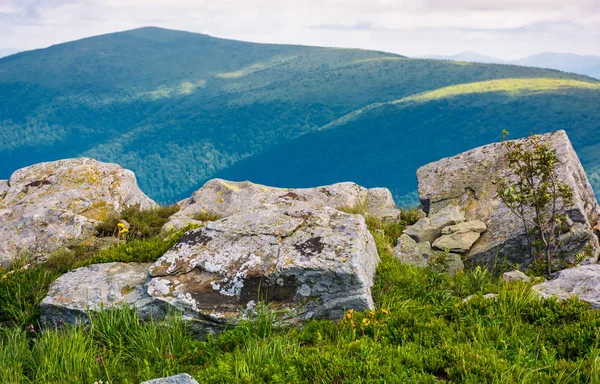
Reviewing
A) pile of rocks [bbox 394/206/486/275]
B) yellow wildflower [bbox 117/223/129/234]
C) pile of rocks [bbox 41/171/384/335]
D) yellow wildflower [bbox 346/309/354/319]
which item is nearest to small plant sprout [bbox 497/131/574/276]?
pile of rocks [bbox 394/206/486/275]

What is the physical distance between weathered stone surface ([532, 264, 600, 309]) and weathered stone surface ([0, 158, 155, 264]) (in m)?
10.5

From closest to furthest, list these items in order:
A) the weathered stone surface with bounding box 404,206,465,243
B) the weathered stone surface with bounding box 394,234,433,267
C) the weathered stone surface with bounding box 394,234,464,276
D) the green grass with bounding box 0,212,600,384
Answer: the green grass with bounding box 0,212,600,384 → the weathered stone surface with bounding box 394,234,464,276 → the weathered stone surface with bounding box 394,234,433,267 → the weathered stone surface with bounding box 404,206,465,243

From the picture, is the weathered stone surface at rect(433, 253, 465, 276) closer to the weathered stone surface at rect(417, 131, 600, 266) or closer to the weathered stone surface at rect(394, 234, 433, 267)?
the weathered stone surface at rect(394, 234, 433, 267)

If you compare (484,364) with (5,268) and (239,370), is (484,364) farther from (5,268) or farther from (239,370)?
(5,268)

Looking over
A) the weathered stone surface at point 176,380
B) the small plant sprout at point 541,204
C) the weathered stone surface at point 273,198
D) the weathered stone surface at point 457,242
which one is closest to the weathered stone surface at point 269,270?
the weathered stone surface at point 457,242

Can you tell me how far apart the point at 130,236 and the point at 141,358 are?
5.65 meters

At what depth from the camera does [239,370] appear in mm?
5836

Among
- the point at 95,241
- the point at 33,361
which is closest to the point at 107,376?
the point at 33,361

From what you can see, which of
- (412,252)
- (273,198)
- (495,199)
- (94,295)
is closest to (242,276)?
(94,295)

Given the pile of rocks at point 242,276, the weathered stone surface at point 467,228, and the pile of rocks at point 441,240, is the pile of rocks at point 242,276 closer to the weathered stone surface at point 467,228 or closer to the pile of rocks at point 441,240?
the pile of rocks at point 441,240

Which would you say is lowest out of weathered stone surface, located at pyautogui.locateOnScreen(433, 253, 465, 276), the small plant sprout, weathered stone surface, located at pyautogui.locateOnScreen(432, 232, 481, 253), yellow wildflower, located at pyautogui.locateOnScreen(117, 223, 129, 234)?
weathered stone surface, located at pyautogui.locateOnScreen(433, 253, 465, 276)

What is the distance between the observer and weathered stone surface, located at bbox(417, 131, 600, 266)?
10.3 m

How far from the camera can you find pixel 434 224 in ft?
38.5

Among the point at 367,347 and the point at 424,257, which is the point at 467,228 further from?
the point at 367,347
